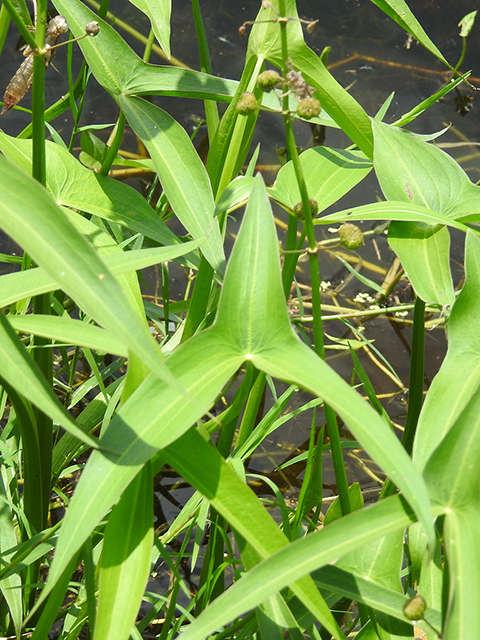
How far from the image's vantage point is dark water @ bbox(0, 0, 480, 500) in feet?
4.67

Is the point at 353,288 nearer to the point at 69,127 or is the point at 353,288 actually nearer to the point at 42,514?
the point at 69,127

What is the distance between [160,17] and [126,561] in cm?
62

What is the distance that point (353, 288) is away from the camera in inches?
58.1

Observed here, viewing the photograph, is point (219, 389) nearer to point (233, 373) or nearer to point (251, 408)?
point (233, 373)

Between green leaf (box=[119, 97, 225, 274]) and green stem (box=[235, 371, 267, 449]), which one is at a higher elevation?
green leaf (box=[119, 97, 225, 274])

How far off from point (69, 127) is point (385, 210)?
1080 millimetres

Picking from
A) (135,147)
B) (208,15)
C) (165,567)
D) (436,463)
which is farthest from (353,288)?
(436,463)

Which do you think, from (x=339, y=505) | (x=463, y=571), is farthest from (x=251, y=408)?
(x=463, y=571)

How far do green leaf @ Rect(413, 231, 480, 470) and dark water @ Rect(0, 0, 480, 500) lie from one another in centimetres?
73

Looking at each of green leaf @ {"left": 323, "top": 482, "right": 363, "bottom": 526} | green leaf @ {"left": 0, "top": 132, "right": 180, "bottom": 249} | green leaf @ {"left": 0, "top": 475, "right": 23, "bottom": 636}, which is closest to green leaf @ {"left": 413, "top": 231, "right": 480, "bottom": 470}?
green leaf @ {"left": 323, "top": 482, "right": 363, "bottom": 526}

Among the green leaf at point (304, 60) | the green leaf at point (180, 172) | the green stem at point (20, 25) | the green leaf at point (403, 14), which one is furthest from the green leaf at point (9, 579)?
the green leaf at point (403, 14)

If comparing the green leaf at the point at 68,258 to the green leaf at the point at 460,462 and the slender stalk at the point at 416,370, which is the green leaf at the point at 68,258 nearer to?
the green leaf at the point at 460,462

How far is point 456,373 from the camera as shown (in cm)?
56

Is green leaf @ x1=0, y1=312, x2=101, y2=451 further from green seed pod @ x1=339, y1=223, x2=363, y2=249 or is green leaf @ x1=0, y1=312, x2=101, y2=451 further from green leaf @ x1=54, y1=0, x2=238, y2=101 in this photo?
green leaf @ x1=54, y1=0, x2=238, y2=101
